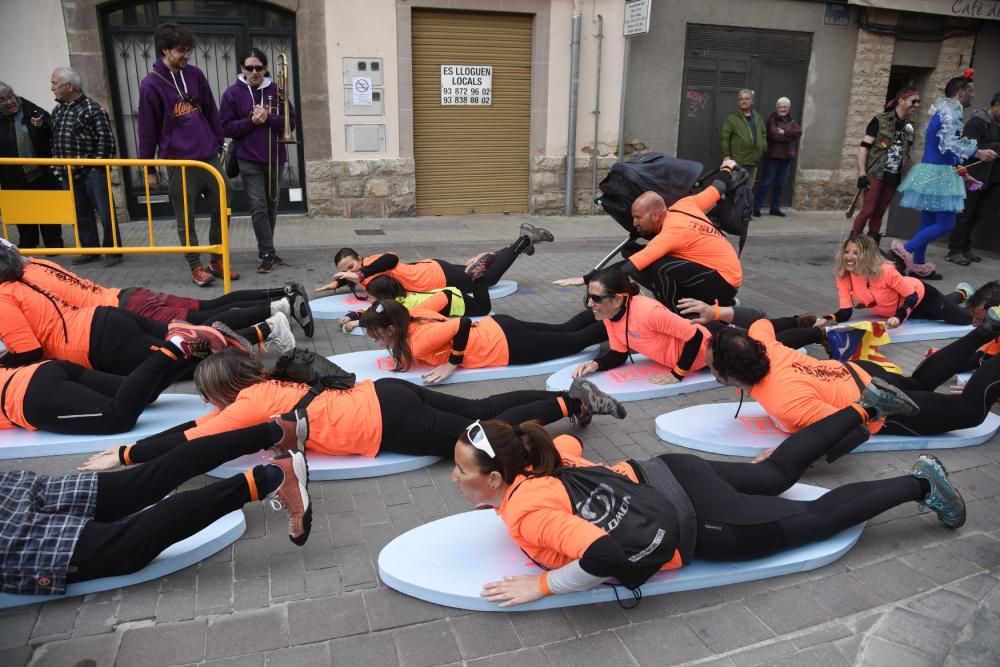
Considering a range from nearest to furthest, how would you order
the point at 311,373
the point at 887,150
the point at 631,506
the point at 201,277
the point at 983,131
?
1. the point at 631,506
2. the point at 311,373
3. the point at 201,277
4. the point at 983,131
5. the point at 887,150

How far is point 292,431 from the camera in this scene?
11.5 feet

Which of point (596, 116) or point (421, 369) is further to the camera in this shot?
point (596, 116)

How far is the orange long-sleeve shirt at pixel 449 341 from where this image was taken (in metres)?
4.88

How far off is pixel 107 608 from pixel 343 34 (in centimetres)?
897

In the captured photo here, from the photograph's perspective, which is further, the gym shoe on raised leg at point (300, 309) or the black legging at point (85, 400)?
the gym shoe on raised leg at point (300, 309)

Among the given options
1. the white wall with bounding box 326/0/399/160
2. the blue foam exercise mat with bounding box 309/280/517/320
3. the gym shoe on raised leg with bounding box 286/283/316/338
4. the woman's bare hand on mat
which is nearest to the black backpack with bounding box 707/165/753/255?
the blue foam exercise mat with bounding box 309/280/517/320

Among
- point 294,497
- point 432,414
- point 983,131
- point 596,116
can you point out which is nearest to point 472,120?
point 596,116

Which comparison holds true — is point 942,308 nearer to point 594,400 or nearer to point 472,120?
point 594,400

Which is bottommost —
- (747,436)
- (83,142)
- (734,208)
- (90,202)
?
(747,436)

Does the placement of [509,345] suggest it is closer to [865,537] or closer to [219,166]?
[865,537]

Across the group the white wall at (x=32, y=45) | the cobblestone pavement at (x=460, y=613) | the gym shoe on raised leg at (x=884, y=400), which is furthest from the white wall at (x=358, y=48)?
the gym shoe on raised leg at (x=884, y=400)

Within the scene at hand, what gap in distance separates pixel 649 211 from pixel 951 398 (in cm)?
257

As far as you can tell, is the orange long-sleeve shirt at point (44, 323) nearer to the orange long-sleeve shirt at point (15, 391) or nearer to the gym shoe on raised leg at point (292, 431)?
Result: the orange long-sleeve shirt at point (15, 391)

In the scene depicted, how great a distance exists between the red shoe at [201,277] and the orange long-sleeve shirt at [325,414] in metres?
4.00
